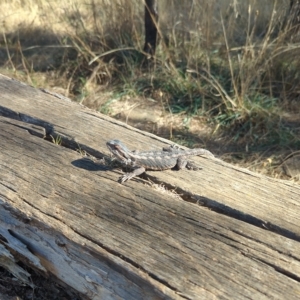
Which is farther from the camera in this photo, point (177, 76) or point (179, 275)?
point (177, 76)

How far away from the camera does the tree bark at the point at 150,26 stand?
5229mm

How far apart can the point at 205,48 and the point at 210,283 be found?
4.05 m

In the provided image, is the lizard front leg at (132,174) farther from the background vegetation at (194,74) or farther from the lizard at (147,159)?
the background vegetation at (194,74)

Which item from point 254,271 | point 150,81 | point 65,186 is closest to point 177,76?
point 150,81

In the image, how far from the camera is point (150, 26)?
5.46 meters

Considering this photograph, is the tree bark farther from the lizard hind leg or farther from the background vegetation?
the lizard hind leg

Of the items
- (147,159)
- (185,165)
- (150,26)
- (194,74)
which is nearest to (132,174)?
(147,159)

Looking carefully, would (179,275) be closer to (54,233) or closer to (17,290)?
(54,233)

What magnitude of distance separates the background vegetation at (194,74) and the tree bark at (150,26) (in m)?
0.13

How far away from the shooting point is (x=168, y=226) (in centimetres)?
202

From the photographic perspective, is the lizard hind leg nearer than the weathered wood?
No

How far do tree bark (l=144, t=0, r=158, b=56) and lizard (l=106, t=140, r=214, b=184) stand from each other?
299cm

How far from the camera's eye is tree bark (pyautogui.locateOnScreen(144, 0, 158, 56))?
5.23 m

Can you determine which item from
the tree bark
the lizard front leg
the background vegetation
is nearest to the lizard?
the lizard front leg
